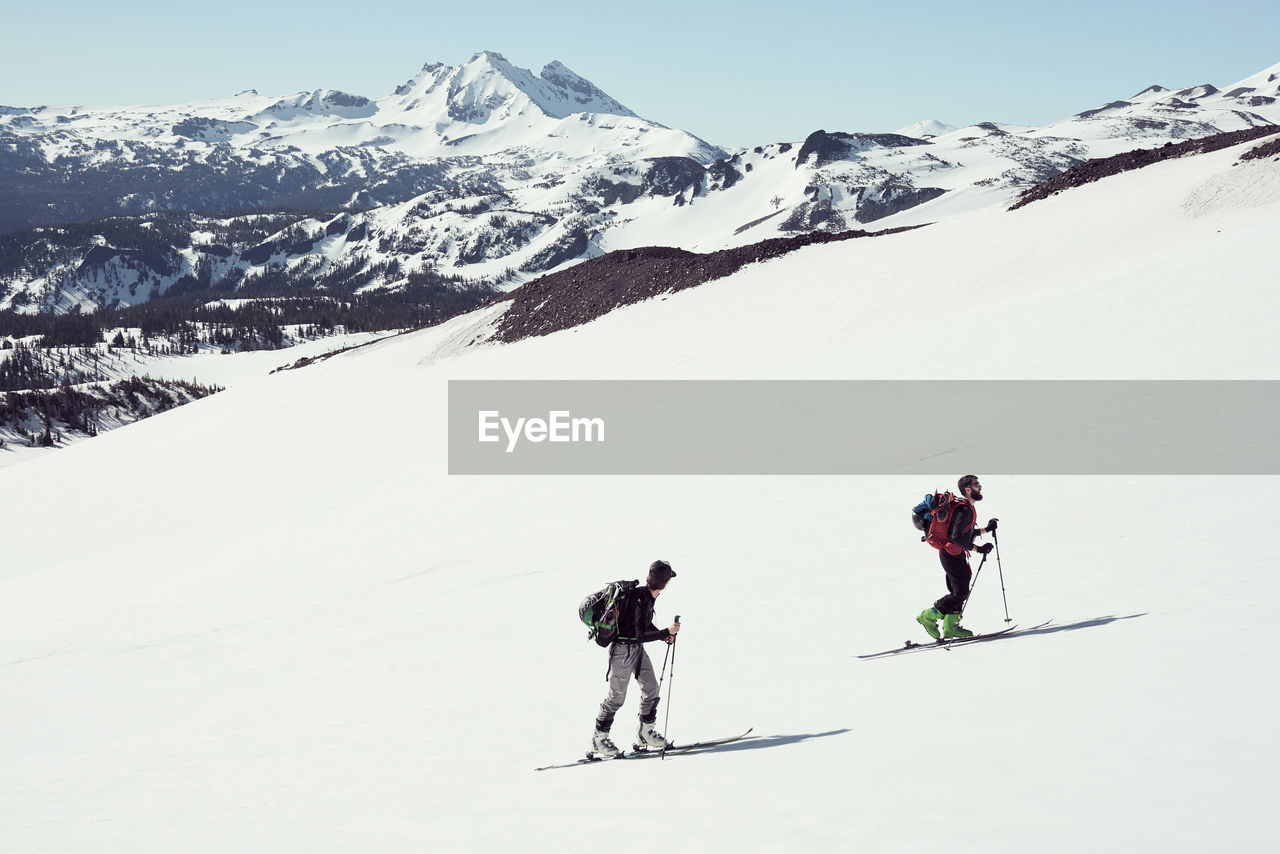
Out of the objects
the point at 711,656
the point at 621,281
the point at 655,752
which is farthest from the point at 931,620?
the point at 621,281

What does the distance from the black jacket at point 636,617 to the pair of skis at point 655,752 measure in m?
1.17

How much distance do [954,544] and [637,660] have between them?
4.21m

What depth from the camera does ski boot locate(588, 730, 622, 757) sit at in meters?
8.50

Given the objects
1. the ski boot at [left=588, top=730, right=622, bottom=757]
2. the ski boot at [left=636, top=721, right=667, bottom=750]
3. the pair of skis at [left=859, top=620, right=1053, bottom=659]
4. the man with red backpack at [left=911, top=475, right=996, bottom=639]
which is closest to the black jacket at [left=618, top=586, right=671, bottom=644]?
the ski boot at [left=636, top=721, right=667, bottom=750]

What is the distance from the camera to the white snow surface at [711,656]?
6.24 metres

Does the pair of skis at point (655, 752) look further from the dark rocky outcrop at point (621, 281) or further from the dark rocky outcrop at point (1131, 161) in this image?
the dark rocky outcrop at point (1131, 161)

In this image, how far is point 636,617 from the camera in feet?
26.9

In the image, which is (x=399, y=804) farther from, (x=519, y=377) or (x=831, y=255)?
(x=831, y=255)

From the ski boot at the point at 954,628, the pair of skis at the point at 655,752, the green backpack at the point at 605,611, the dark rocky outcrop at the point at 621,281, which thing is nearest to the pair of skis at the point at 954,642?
the ski boot at the point at 954,628

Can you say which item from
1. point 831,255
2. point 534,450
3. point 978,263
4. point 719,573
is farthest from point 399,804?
point 831,255

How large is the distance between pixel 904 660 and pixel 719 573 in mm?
5628

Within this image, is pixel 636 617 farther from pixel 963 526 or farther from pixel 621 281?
pixel 621 281

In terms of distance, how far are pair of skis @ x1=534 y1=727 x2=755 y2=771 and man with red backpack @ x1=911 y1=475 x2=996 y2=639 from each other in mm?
3037

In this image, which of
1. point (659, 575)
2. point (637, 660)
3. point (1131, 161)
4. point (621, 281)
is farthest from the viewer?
point (621, 281)
